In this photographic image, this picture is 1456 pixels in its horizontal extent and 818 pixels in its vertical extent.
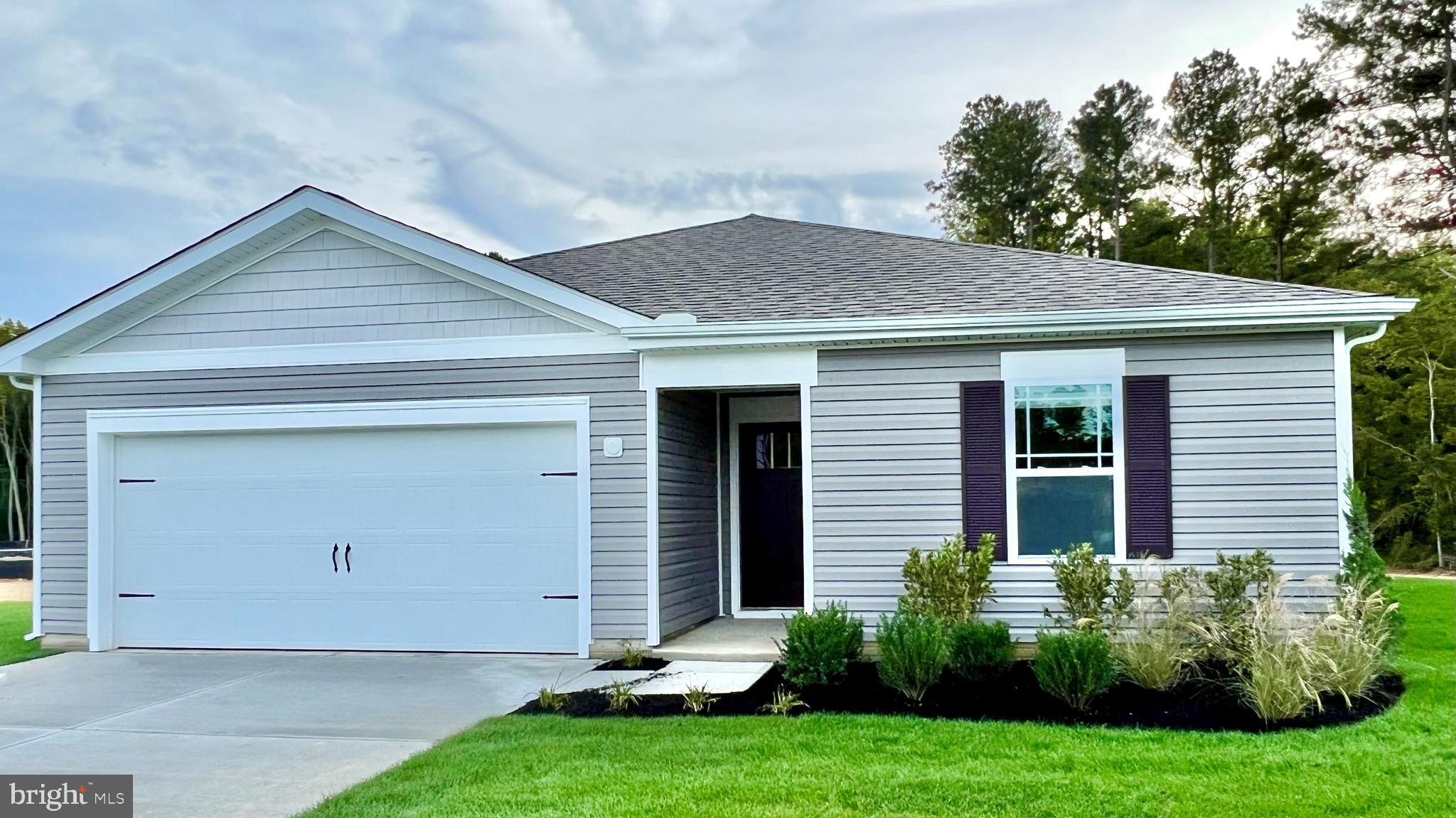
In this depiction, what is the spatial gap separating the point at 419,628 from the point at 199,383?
2984mm

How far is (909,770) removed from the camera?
4984 millimetres

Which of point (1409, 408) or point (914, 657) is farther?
point (1409, 408)

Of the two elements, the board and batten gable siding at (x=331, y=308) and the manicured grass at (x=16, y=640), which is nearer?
the board and batten gable siding at (x=331, y=308)

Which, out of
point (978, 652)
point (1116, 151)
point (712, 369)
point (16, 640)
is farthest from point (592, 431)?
point (1116, 151)

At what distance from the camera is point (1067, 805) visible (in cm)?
446

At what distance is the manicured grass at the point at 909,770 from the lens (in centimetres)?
448

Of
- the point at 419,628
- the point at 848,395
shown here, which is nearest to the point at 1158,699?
the point at 848,395

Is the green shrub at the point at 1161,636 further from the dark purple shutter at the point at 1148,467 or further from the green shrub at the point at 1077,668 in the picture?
the green shrub at the point at 1077,668

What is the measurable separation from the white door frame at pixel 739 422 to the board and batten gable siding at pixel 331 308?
2.36 m

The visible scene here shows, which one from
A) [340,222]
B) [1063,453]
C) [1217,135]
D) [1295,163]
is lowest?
[1063,453]

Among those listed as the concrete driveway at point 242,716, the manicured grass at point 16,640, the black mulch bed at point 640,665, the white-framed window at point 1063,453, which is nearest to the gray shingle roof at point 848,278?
the white-framed window at point 1063,453

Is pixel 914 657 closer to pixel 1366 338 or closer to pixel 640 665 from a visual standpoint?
pixel 640 665

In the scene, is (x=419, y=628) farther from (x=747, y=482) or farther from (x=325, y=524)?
(x=747, y=482)

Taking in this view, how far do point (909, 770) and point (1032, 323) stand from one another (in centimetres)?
399
